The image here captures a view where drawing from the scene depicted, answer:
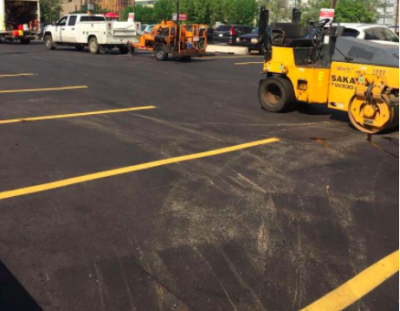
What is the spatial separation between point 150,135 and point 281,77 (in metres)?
3.83

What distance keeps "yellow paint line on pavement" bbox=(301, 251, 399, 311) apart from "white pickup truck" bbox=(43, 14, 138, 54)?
2259 cm

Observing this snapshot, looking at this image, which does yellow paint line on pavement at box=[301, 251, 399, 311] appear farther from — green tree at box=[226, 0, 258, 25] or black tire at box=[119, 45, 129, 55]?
green tree at box=[226, 0, 258, 25]

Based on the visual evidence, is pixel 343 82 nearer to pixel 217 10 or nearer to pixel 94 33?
pixel 94 33

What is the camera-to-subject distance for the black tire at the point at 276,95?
34.3 ft

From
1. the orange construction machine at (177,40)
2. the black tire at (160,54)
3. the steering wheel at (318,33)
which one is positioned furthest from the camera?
the black tire at (160,54)

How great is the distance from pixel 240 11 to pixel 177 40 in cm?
5060

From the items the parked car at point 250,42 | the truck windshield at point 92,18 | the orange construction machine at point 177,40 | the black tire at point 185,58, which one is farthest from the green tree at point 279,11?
the orange construction machine at point 177,40

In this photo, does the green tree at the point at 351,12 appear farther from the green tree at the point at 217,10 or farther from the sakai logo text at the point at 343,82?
the sakai logo text at the point at 343,82

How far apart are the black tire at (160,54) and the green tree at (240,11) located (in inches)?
1925

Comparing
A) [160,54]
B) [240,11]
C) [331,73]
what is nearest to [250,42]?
[160,54]

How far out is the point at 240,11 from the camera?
70.1 metres

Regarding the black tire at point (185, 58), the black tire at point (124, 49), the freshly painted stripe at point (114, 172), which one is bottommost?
the freshly painted stripe at point (114, 172)

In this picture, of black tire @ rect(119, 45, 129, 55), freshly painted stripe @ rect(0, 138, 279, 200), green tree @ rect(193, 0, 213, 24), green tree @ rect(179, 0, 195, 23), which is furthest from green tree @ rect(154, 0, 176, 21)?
freshly painted stripe @ rect(0, 138, 279, 200)

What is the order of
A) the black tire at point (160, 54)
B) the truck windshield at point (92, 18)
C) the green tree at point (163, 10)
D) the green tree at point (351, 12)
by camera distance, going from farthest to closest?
the green tree at point (163, 10) < the green tree at point (351, 12) < the truck windshield at point (92, 18) < the black tire at point (160, 54)
